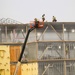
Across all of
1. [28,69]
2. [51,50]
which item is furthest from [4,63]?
[51,50]

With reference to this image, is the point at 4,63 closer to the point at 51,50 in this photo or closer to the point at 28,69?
the point at 28,69

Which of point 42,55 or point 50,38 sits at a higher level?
point 50,38

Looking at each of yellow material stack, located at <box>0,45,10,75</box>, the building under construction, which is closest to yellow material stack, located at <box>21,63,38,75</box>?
the building under construction

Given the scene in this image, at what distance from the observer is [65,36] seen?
41.5m

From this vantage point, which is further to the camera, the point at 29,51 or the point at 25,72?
the point at 29,51

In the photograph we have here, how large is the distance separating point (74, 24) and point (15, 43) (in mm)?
11279

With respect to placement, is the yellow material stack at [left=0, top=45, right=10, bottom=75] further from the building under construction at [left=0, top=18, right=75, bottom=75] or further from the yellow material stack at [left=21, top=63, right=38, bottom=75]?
the building under construction at [left=0, top=18, right=75, bottom=75]

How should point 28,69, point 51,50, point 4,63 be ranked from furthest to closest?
point 51,50 → point 28,69 → point 4,63

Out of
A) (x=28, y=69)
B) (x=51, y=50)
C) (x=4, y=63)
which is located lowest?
(x=28, y=69)

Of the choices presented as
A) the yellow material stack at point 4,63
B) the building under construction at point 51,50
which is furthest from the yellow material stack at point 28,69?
the yellow material stack at point 4,63

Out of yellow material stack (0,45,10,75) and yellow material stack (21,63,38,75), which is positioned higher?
yellow material stack (0,45,10,75)

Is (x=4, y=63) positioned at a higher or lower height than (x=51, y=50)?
lower

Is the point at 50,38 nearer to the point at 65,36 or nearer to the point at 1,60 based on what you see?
the point at 65,36

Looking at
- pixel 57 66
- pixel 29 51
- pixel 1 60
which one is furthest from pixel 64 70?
pixel 1 60
